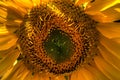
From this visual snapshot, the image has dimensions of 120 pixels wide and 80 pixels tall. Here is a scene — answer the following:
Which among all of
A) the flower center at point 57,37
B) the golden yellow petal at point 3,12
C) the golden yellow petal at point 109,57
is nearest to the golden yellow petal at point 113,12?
the flower center at point 57,37

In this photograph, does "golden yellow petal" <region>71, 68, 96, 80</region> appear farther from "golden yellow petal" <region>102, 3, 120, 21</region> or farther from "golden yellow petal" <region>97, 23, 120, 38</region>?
"golden yellow petal" <region>102, 3, 120, 21</region>

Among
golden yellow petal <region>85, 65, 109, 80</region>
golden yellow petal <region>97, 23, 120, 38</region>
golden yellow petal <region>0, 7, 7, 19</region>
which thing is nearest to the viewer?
golden yellow petal <region>97, 23, 120, 38</region>

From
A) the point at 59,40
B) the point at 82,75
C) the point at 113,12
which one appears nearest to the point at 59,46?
the point at 59,40

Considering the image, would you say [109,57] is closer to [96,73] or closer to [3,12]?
[96,73]

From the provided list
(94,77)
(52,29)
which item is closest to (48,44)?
(52,29)

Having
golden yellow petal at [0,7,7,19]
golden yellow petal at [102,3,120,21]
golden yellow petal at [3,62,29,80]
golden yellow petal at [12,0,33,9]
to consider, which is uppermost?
golden yellow petal at [12,0,33,9]

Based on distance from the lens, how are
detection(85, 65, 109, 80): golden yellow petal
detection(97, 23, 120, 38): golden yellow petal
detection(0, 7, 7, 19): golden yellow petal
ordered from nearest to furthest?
detection(97, 23, 120, 38): golden yellow petal, detection(0, 7, 7, 19): golden yellow petal, detection(85, 65, 109, 80): golden yellow petal

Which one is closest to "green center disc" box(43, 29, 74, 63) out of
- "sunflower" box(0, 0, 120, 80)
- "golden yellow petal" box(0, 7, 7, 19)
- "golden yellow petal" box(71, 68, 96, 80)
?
"sunflower" box(0, 0, 120, 80)

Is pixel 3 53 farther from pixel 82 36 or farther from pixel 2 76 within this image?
pixel 82 36
